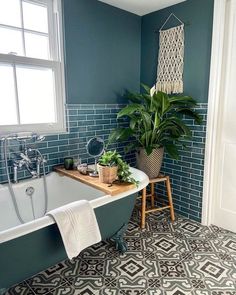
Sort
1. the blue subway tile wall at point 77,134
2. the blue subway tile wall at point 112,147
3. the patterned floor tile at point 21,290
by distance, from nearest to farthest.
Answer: the patterned floor tile at point 21,290 → the blue subway tile wall at point 77,134 → the blue subway tile wall at point 112,147

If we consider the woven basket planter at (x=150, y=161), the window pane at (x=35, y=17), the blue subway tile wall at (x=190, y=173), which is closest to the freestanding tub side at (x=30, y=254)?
the woven basket planter at (x=150, y=161)

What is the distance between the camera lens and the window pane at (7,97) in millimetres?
2023

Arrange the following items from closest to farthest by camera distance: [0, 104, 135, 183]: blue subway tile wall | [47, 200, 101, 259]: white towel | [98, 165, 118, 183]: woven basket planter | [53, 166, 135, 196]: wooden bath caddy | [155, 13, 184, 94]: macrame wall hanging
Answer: [47, 200, 101, 259]: white towel < [53, 166, 135, 196]: wooden bath caddy < [98, 165, 118, 183]: woven basket planter < [0, 104, 135, 183]: blue subway tile wall < [155, 13, 184, 94]: macrame wall hanging

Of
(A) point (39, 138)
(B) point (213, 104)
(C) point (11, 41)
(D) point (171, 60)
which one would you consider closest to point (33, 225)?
(A) point (39, 138)

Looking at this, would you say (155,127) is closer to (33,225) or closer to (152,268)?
(152,268)

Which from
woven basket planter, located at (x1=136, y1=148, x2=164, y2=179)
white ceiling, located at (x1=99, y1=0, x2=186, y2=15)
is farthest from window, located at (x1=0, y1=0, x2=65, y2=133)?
woven basket planter, located at (x1=136, y1=148, x2=164, y2=179)

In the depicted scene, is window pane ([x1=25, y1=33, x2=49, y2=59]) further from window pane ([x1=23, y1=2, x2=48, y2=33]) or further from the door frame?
the door frame

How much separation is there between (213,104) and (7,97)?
192 centimetres

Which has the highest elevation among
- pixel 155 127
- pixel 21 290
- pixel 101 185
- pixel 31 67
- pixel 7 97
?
pixel 31 67

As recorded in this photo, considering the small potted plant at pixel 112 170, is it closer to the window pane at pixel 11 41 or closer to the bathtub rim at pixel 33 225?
the bathtub rim at pixel 33 225

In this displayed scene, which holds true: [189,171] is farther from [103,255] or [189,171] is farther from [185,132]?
[103,255]

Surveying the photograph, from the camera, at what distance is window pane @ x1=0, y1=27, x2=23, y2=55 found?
1973 millimetres

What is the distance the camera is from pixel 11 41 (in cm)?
202

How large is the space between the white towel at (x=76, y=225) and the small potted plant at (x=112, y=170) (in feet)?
1.15
